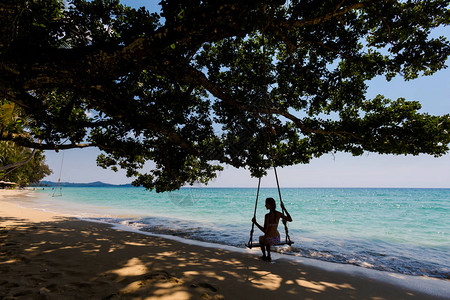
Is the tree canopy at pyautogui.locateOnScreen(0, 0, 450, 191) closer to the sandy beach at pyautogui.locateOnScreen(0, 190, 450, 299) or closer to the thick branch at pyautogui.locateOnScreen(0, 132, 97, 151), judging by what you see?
the thick branch at pyautogui.locateOnScreen(0, 132, 97, 151)

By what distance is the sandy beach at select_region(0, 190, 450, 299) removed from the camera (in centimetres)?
312

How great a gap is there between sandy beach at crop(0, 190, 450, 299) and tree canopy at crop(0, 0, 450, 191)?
2841mm

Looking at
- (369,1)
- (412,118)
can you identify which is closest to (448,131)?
(412,118)

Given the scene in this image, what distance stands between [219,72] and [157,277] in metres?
6.81

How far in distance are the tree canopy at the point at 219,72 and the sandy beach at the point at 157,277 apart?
9.32 ft

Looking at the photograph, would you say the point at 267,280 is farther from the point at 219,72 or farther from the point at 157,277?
the point at 219,72

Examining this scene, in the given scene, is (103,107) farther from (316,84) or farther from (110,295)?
(316,84)

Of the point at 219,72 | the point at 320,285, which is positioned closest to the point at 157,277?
the point at 320,285

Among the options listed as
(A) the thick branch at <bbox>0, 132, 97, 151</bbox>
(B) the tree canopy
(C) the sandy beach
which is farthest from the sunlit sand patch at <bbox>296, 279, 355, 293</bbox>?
(A) the thick branch at <bbox>0, 132, 97, 151</bbox>

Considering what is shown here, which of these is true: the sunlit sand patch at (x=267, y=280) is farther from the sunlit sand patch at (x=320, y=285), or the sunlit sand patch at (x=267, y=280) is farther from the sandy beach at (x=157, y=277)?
the sunlit sand patch at (x=320, y=285)

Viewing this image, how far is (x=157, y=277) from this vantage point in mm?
3719

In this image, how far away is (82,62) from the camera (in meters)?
3.79

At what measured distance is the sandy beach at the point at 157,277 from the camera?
312cm

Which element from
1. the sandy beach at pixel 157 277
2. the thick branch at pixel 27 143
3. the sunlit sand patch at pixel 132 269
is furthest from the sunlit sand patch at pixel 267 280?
the thick branch at pixel 27 143
